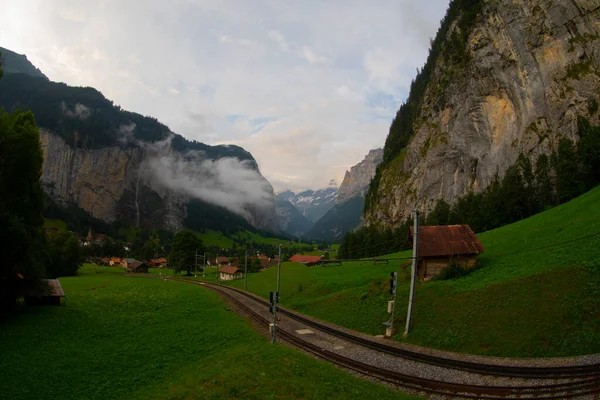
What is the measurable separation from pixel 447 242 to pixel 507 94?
2630 inches

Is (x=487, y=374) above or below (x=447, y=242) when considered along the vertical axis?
below

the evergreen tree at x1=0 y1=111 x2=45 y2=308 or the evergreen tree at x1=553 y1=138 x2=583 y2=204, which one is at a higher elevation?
the evergreen tree at x1=553 y1=138 x2=583 y2=204

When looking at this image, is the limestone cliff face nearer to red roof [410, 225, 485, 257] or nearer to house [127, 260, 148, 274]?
red roof [410, 225, 485, 257]

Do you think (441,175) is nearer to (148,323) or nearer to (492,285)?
(492,285)

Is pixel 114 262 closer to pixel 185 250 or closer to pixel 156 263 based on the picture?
pixel 156 263

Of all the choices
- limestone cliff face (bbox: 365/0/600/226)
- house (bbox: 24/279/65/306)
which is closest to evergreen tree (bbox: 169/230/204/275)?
house (bbox: 24/279/65/306)

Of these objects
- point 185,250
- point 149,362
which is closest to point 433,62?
point 185,250

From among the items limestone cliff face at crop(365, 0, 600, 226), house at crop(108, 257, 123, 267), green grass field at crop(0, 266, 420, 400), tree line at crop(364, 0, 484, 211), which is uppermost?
tree line at crop(364, 0, 484, 211)

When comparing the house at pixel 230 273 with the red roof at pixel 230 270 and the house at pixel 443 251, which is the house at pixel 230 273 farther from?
the house at pixel 443 251

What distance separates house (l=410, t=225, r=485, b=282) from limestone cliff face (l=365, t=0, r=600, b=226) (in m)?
50.3

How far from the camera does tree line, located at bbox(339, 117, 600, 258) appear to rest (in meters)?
56.5

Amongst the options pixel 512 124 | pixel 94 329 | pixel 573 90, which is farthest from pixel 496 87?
pixel 94 329

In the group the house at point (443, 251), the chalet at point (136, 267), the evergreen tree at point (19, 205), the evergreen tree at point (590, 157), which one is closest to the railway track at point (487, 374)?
the house at point (443, 251)

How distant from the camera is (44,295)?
2955 cm
